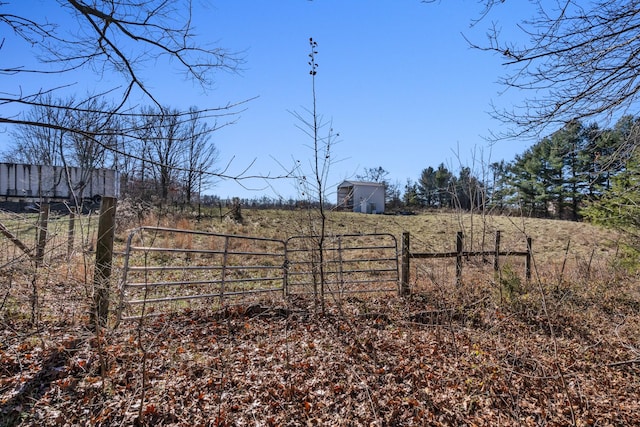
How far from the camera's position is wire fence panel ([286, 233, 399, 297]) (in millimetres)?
7047

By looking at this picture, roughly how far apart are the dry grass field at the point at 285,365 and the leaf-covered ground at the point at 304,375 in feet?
0.06

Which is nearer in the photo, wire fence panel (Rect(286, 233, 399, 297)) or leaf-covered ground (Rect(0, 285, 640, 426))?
leaf-covered ground (Rect(0, 285, 640, 426))

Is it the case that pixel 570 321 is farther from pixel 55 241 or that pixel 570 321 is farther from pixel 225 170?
pixel 55 241

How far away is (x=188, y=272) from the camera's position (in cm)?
908

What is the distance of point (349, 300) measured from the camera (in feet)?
25.4

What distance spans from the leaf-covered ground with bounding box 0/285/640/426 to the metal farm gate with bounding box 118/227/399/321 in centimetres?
67

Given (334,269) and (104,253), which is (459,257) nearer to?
(334,269)

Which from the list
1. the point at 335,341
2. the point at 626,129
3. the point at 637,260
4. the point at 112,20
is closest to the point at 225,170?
the point at 112,20

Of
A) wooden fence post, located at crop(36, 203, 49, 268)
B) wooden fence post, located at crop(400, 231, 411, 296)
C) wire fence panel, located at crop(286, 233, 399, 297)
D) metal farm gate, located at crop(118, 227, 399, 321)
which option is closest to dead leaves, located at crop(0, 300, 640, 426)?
metal farm gate, located at crop(118, 227, 399, 321)

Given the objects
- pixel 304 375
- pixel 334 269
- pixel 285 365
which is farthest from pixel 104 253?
pixel 334 269

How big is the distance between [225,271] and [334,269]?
2.99 m

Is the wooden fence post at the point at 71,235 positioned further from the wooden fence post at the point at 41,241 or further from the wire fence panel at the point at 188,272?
the wire fence panel at the point at 188,272

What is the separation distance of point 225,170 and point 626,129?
4.20 meters

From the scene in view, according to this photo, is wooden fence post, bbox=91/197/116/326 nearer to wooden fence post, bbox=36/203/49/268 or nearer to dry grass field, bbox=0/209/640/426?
dry grass field, bbox=0/209/640/426
